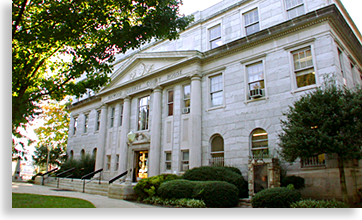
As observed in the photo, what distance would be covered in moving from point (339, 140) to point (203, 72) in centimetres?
1098

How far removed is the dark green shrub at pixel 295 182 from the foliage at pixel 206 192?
241 centimetres

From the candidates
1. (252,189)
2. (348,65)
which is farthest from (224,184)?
(348,65)

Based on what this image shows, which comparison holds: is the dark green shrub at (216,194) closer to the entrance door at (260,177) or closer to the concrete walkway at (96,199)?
the entrance door at (260,177)

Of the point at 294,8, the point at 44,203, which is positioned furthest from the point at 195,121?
the point at 44,203

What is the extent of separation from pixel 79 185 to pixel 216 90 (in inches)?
533

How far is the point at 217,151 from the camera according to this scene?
1789 cm

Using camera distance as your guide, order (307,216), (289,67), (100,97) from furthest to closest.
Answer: (100,97)
(289,67)
(307,216)

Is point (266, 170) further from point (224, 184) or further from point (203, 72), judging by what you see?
point (203, 72)

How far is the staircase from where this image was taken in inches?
745

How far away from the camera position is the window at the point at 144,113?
23.1 meters

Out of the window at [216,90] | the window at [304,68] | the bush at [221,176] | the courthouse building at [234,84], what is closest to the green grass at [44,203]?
the courthouse building at [234,84]

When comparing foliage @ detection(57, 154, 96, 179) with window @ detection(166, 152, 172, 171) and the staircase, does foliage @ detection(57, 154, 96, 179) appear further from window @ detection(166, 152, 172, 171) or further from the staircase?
window @ detection(166, 152, 172, 171)

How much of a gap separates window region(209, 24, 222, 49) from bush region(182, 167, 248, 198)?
9.77 m

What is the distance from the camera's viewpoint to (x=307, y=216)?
11.6ft
